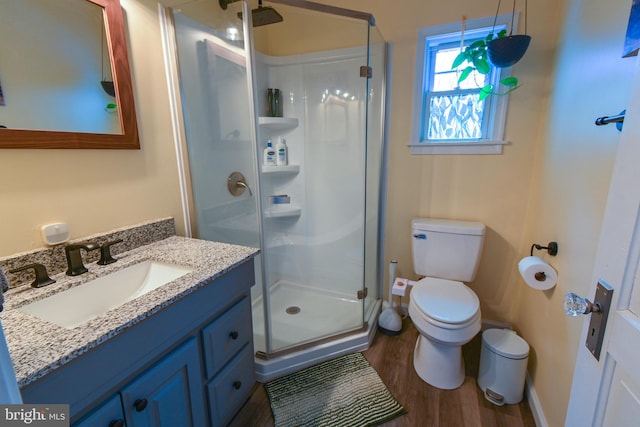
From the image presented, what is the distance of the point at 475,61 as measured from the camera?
5.41 feet

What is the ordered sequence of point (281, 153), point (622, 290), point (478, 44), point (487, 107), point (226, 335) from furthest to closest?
1. point (281, 153)
2. point (487, 107)
3. point (478, 44)
4. point (226, 335)
5. point (622, 290)

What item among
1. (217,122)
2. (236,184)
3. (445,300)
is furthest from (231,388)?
(217,122)

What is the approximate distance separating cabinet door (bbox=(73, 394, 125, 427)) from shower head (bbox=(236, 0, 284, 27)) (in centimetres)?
175

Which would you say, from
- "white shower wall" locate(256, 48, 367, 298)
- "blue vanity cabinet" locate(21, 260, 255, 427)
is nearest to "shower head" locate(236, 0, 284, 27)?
"white shower wall" locate(256, 48, 367, 298)

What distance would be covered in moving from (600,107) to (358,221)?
4.64 ft

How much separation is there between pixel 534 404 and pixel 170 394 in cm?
173

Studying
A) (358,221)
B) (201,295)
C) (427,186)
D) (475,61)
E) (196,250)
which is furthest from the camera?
(358,221)

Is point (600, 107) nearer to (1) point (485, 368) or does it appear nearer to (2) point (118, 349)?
(1) point (485, 368)

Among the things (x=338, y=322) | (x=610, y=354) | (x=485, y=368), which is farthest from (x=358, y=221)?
(x=610, y=354)

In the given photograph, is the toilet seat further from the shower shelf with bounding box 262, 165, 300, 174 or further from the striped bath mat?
the shower shelf with bounding box 262, 165, 300, 174

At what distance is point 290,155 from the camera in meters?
2.36

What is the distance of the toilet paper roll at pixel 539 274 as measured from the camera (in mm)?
1312

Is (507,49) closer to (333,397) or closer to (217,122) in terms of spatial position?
(217,122)

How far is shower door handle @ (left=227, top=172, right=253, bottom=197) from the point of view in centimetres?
176
